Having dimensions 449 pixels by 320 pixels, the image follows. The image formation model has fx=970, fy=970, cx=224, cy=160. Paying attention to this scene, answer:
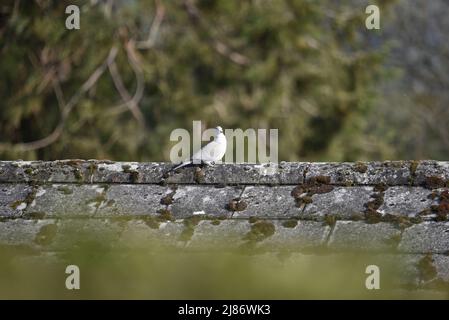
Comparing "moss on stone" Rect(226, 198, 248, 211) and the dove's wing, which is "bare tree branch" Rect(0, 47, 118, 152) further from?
"moss on stone" Rect(226, 198, 248, 211)

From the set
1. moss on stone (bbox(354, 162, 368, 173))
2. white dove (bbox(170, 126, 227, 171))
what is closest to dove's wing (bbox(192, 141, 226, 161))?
white dove (bbox(170, 126, 227, 171))

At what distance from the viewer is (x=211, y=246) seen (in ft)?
16.0

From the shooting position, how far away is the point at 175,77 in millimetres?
17531

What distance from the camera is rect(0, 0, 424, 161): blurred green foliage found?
53.7 ft

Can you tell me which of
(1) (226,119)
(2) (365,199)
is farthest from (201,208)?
(1) (226,119)

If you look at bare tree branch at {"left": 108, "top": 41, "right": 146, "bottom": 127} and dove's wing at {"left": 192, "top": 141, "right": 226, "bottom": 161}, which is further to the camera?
bare tree branch at {"left": 108, "top": 41, "right": 146, "bottom": 127}

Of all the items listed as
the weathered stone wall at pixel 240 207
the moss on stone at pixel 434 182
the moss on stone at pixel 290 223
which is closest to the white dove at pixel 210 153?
the weathered stone wall at pixel 240 207

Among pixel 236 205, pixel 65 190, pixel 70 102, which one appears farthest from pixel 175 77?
pixel 236 205

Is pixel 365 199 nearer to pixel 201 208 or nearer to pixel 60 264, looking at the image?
pixel 201 208

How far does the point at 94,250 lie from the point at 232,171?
1738mm

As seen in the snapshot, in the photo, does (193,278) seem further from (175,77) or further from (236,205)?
(175,77)

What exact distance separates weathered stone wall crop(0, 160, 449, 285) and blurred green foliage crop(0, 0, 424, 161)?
34.1ft

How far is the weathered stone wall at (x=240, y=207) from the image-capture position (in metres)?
→ 4.85

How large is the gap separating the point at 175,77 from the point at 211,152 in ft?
37.3
